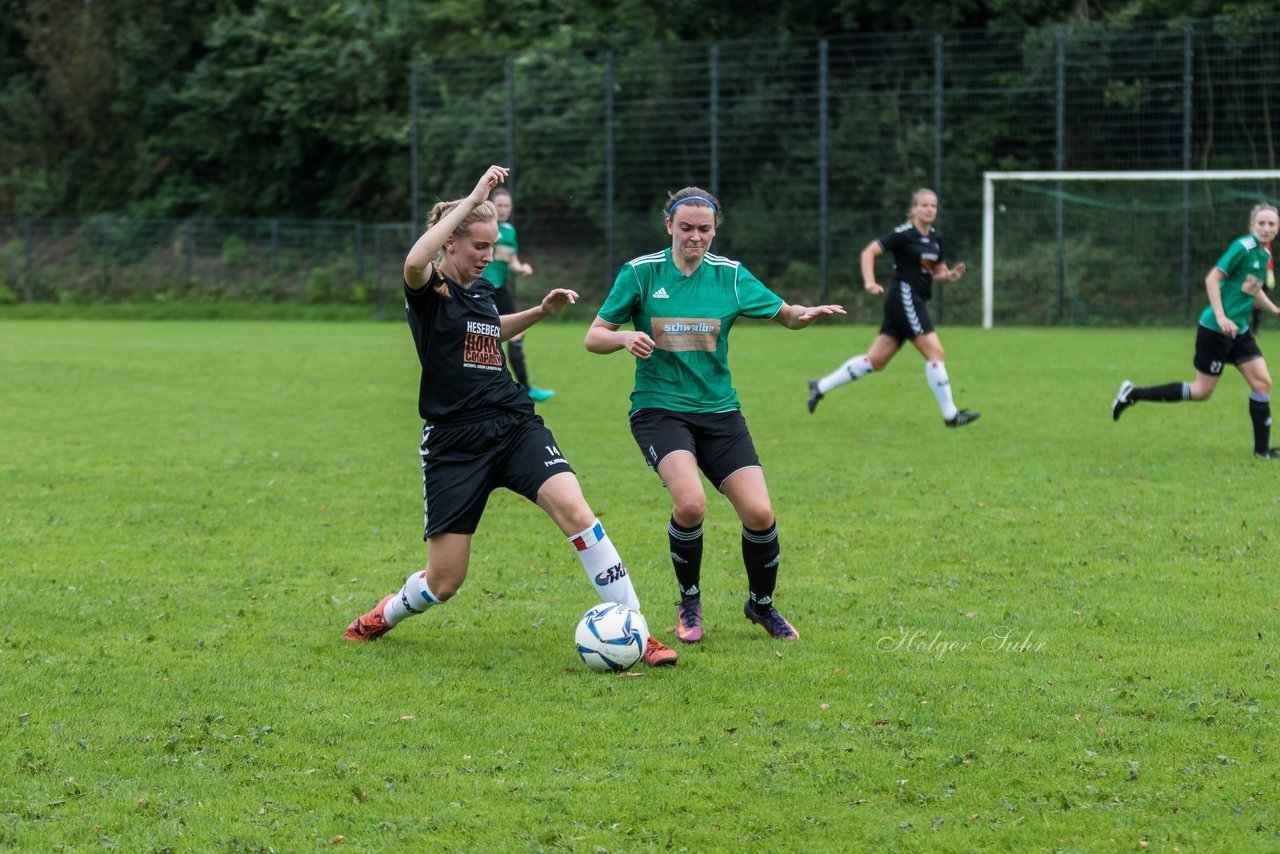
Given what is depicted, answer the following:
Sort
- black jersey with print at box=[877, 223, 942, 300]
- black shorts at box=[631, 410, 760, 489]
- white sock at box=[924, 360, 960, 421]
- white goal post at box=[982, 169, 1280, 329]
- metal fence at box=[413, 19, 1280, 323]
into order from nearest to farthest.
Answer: black shorts at box=[631, 410, 760, 489], white sock at box=[924, 360, 960, 421], black jersey with print at box=[877, 223, 942, 300], white goal post at box=[982, 169, 1280, 329], metal fence at box=[413, 19, 1280, 323]

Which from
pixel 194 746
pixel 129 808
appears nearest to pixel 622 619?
pixel 194 746

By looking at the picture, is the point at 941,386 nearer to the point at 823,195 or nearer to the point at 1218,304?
the point at 1218,304

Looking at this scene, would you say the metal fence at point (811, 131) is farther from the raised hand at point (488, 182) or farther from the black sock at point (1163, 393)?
the raised hand at point (488, 182)

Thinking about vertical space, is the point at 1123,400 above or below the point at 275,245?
above

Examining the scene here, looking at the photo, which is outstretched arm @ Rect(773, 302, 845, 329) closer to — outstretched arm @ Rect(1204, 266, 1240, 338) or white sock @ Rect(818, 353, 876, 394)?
outstretched arm @ Rect(1204, 266, 1240, 338)

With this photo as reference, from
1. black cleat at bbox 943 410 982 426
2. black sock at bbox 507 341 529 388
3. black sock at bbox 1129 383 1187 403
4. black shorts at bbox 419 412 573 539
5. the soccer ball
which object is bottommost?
black cleat at bbox 943 410 982 426

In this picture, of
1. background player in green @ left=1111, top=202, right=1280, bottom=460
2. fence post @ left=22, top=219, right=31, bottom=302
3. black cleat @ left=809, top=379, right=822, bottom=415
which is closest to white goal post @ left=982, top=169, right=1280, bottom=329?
black cleat @ left=809, top=379, right=822, bottom=415

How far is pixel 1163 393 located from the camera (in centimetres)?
1153

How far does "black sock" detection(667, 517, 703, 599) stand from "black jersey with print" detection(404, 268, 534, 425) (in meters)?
A: 0.89

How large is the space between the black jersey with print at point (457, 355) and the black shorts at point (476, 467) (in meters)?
0.07

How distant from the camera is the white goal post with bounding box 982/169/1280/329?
2536 cm

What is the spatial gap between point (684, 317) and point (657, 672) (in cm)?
153

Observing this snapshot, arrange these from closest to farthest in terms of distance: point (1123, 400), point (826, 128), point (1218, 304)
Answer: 1. point (1218, 304)
2. point (1123, 400)
3. point (826, 128)

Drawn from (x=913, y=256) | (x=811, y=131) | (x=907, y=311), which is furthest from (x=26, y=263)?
(x=907, y=311)
